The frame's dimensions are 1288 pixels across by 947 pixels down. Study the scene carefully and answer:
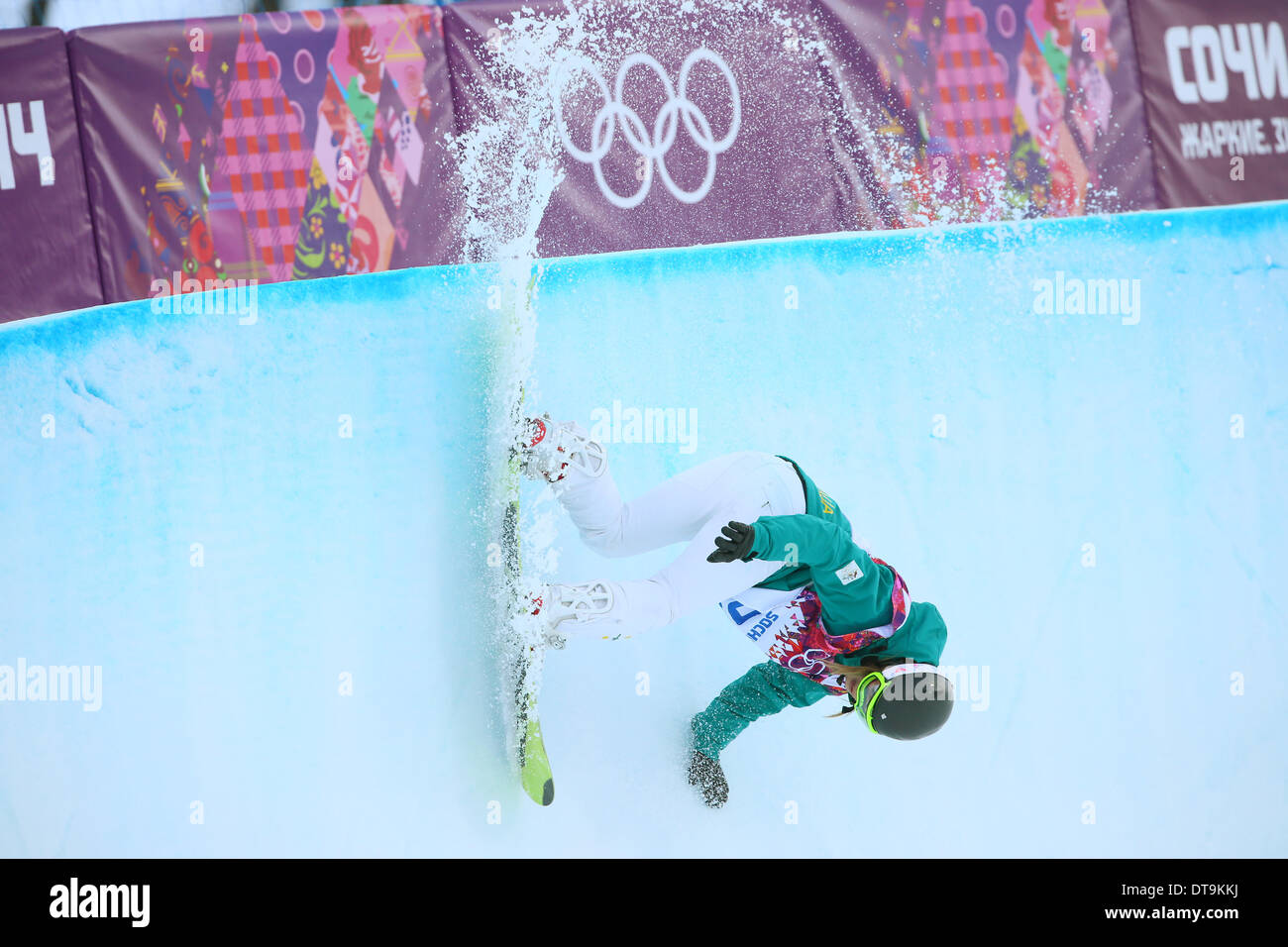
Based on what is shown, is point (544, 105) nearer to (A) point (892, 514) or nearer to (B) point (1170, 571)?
(A) point (892, 514)

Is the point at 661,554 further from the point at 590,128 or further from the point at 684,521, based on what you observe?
the point at 590,128

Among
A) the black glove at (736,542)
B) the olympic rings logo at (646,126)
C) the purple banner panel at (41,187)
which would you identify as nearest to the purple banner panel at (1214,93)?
the olympic rings logo at (646,126)

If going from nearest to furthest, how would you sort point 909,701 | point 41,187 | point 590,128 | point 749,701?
point 909,701, point 749,701, point 41,187, point 590,128

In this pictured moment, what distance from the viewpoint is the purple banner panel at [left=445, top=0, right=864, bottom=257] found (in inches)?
113

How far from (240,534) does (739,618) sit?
1518mm

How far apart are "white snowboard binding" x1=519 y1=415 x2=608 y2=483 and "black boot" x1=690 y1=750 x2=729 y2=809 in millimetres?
1022

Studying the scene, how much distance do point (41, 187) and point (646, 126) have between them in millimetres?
1752

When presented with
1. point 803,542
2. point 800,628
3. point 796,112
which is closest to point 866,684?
point 800,628

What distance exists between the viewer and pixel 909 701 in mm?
2139

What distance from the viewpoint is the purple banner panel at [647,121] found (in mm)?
2877

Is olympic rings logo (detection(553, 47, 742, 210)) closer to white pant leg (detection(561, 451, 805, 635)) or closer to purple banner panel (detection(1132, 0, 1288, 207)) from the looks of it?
white pant leg (detection(561, 451, 805, 635))

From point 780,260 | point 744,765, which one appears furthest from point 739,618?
point 780,260

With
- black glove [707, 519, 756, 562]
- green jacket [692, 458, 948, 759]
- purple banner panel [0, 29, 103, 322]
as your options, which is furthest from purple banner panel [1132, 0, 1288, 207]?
purple banner panel [0, 29, 103, 322]

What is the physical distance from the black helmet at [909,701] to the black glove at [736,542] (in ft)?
1.66
